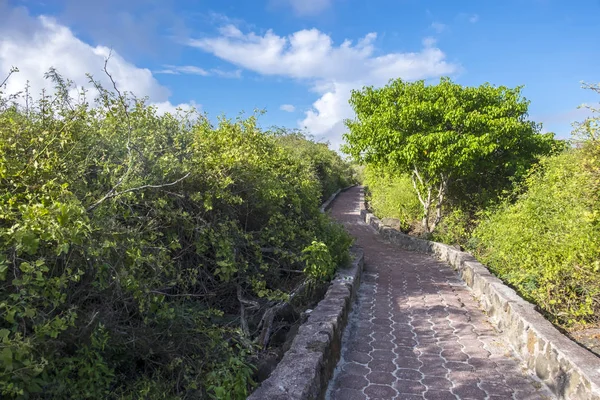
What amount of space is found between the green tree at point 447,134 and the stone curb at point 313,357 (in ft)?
20.2

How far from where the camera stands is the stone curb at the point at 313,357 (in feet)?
10.3

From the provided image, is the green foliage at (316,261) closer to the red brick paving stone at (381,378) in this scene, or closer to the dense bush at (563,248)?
the red brick paving stone at (381,378)

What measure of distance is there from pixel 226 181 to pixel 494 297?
400cm

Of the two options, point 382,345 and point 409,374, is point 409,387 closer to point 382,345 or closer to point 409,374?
point 409,374

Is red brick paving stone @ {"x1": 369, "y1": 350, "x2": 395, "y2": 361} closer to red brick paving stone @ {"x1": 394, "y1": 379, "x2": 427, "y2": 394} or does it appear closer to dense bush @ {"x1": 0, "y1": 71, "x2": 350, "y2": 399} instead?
red brick paving stone @ {"x1": 394, "y1": 379, "x2": 427, "y2": 394}

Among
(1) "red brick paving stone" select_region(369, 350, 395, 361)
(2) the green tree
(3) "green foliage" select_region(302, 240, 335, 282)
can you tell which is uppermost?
(2) the green tree

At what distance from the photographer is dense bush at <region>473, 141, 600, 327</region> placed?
5.22 metres

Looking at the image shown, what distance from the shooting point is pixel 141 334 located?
386cm

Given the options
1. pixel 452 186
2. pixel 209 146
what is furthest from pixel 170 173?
pixel 452 186

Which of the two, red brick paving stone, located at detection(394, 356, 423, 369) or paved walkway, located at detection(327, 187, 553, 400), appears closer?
paved walkway, located at detection(327, 187, 553, 400)

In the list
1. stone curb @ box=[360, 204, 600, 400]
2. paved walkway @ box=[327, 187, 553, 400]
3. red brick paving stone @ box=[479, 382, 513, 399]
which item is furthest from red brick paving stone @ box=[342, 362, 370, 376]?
stone curb @ box=[360, 204, 600, 400]

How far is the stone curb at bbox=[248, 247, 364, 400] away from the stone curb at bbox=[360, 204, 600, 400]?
1962mm

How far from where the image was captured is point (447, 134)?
10.7 meters

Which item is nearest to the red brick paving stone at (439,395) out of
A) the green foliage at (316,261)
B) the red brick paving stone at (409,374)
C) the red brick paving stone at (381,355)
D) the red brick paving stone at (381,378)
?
the red brick paving stone at (409,374)
